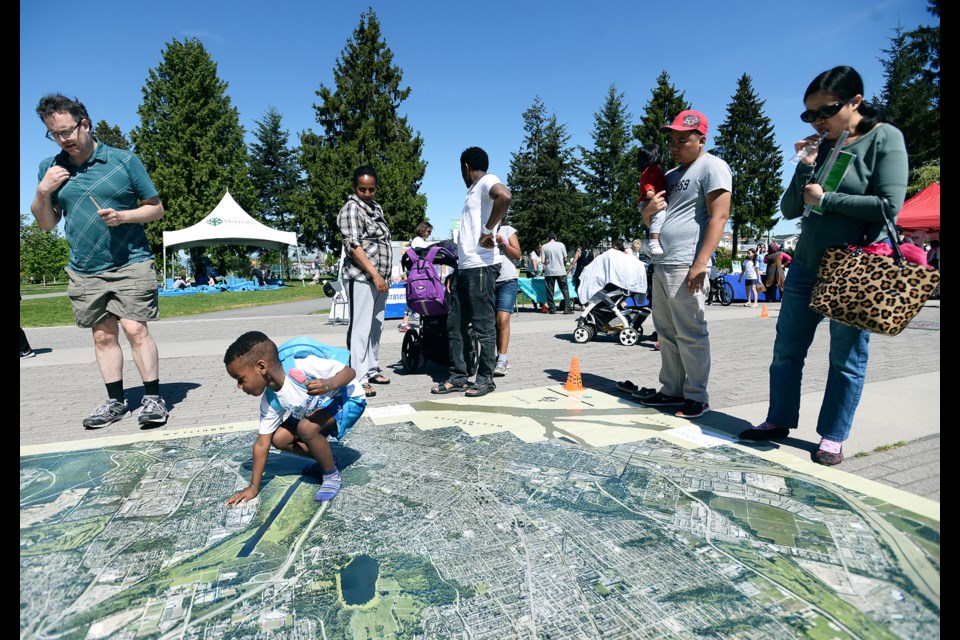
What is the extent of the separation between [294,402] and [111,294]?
2437 millimetres

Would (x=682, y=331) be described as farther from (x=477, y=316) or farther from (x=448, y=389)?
(x=448, y=389)

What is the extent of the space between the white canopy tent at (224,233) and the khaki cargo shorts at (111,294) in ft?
79.1

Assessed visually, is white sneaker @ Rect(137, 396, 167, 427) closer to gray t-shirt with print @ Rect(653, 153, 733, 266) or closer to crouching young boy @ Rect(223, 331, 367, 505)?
crouching young boy @ Rect(223, 331, 367, 505)

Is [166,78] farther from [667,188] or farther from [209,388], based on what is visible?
[667,188]

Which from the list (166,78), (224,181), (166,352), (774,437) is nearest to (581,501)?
(774,437)

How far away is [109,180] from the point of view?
385cm

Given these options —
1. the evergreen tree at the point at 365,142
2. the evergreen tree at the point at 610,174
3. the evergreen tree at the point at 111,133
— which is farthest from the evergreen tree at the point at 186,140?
the evergreen tree at the point at 610,174

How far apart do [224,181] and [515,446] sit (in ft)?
129

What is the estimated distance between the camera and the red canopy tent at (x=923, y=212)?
15.2m

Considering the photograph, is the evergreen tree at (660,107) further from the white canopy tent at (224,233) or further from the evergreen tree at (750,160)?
the white canopy tent at (224,233)

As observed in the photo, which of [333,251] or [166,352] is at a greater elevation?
[333,251]

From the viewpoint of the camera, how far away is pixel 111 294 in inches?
156

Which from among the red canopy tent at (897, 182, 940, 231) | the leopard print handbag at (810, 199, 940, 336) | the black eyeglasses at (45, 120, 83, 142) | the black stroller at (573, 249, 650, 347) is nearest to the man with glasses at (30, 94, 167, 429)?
the black eyeglasses at (45, 120, 83, 142)

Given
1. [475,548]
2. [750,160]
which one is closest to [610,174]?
[750,160]
